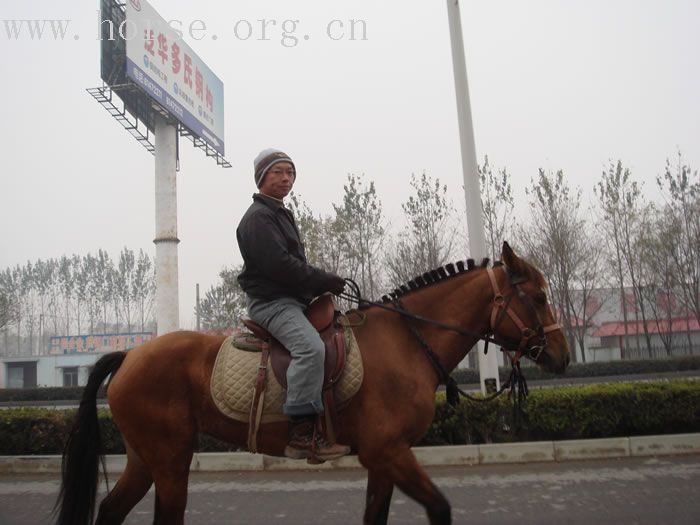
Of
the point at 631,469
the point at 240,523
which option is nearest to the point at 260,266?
the point at 240,523

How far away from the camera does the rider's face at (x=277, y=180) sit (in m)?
3.91

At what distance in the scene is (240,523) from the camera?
5598 millimetres

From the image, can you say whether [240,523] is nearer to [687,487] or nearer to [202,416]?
[202,416]

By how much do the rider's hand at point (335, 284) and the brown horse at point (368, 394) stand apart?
14.5 inches

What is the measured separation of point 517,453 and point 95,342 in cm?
4909

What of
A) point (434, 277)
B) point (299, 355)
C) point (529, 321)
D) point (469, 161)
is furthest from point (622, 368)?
point (299, 355)

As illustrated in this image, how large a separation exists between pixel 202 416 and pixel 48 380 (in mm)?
44946

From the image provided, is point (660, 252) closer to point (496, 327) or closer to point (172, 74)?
point (172, 74)

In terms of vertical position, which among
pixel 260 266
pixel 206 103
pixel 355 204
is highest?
pixel 206 103

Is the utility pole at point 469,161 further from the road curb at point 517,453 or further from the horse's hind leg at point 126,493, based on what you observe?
the horse's hind leg at point 126,493

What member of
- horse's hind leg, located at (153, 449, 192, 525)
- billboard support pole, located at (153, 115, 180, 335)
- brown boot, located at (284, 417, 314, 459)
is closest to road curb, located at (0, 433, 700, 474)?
horse's hind leg, located at (153, 449, 192, 525)

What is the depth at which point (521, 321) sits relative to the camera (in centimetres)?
386

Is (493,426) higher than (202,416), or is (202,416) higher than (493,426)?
(202,416)

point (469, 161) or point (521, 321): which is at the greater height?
point (469, 161)
